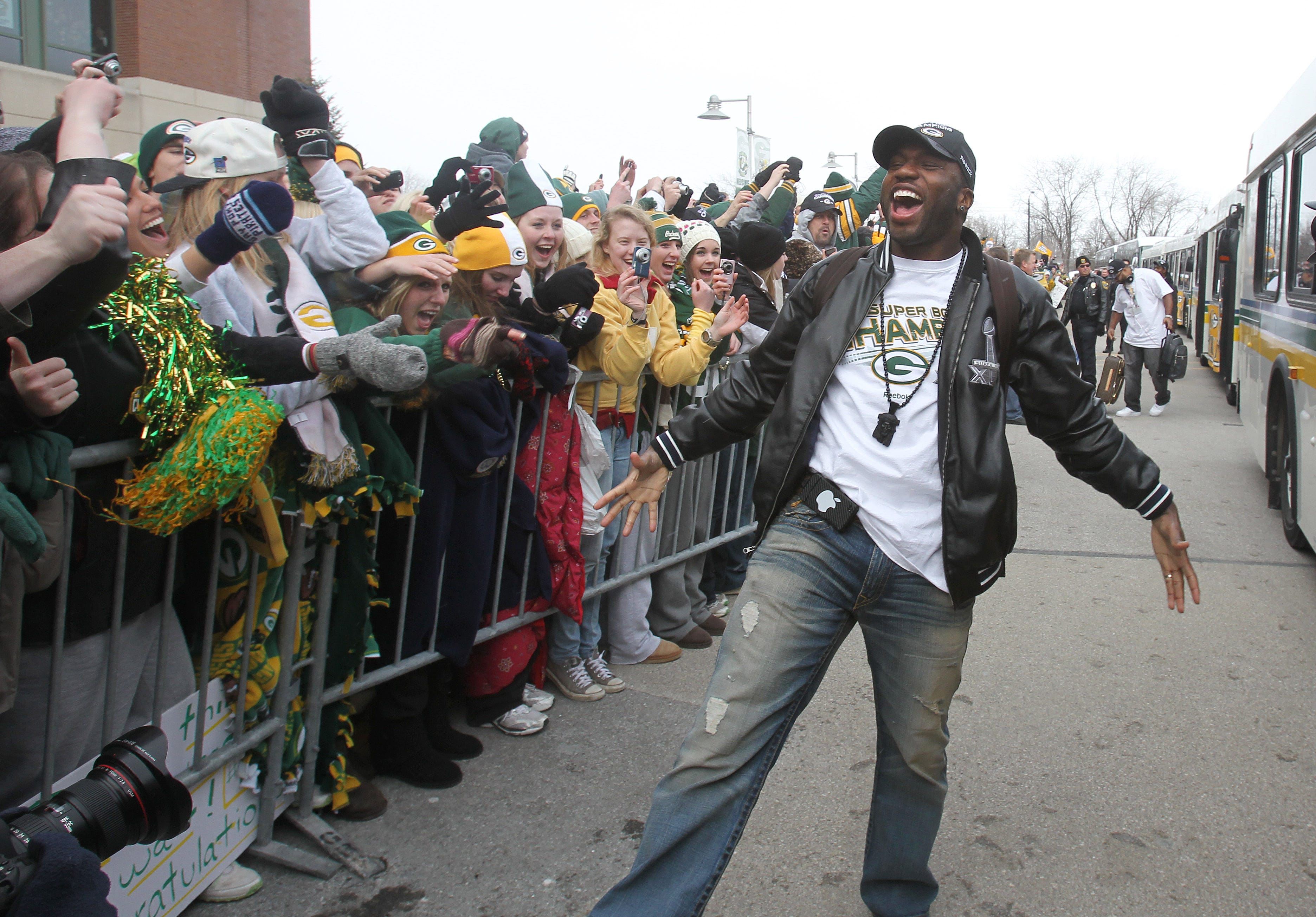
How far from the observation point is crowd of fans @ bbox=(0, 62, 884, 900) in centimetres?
214

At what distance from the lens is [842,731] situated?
3.86 metres

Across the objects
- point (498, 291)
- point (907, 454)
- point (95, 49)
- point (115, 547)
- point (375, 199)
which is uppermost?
point (95, 49)

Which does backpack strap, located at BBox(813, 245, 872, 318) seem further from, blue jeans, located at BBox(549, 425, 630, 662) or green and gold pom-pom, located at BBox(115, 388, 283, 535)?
blue jeans, located at BBox(549, 425, 630, 662)

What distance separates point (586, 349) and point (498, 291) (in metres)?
0.54

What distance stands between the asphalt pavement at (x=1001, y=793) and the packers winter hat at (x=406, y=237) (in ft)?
5.78

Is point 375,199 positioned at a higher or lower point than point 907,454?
higher

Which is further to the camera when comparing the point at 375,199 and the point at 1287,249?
the point at 1287,249

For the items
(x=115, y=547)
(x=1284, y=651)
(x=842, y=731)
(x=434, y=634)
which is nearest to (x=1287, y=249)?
(x=1284, y=651)

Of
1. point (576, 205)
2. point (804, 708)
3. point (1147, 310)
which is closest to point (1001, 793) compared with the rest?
point (804, 708)

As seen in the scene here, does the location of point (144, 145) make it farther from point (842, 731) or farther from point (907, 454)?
point (842, 731)

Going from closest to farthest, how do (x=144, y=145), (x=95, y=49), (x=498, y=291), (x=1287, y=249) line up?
1. (x=144, y=145)
2. (x=498, y=291)
3. (x=1287, y=249)
4. (x=95, y=49)

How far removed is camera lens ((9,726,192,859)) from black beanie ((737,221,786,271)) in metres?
4.11

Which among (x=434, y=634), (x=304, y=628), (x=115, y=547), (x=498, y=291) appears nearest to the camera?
(x=115, y=547)

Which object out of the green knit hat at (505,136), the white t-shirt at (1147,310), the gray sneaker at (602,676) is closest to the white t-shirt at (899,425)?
the gray sneaker at (602,676)
